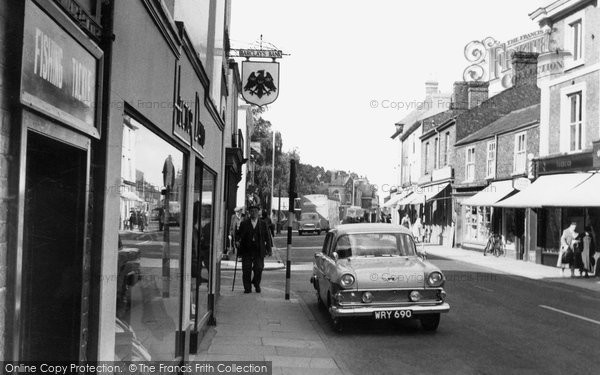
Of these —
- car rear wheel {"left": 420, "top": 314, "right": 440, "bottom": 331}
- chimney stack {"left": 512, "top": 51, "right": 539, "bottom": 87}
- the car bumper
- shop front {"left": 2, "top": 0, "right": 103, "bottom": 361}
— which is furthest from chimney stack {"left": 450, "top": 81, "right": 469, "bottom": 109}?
shop front {"left": 2, "top": 0, "right": 103, "bottom": 361}

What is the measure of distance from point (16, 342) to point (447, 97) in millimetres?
48627

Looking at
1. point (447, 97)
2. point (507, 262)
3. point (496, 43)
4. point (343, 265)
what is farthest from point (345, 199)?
point (343, 265)

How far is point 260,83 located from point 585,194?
421 inches

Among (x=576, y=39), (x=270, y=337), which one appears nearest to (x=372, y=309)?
(x=270, y=337)

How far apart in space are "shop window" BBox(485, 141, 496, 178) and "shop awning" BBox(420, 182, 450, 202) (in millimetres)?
5204

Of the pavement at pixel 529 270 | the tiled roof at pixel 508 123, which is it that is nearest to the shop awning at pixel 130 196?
the pavement at pixel 529 270

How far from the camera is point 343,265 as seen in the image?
353 inches

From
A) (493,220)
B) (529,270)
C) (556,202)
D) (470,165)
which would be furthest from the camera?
(470,165)

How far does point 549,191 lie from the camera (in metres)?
20.8

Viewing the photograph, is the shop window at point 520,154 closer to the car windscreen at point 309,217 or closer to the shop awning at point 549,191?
the shop awning at point 549,191

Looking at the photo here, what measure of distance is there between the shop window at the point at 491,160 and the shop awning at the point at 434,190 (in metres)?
5.20

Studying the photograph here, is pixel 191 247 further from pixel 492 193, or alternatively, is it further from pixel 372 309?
pixel 492 193

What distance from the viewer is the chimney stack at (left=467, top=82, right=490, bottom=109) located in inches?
1463

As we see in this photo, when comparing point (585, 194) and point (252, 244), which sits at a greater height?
point (585, 194)
